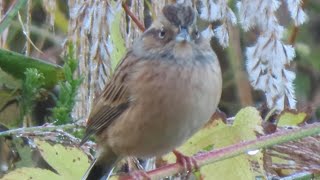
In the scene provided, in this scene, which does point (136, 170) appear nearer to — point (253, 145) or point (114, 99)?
point (114, 99)

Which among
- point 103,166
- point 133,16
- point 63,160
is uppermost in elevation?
point 133,16

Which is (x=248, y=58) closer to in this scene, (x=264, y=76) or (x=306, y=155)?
(x=264, y=76)

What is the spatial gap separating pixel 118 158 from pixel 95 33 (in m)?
0.65

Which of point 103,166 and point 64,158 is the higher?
point 64,158

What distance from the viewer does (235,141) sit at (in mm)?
2840

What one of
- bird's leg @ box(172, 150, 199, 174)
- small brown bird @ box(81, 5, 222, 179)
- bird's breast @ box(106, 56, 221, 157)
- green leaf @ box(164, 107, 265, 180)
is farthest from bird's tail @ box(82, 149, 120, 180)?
green leaf @ box(164, 107, 265, 180)

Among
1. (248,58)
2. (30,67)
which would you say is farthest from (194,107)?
(30,67)

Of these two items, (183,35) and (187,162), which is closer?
(187,162)

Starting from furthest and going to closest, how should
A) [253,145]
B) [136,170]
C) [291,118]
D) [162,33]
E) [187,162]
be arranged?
1. [162,33]
2. [136,170]
3. [291,118]
4. [187,162]
5. [253,145]

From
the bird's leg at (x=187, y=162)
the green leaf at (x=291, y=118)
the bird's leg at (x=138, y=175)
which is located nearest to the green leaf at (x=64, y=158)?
the bird's leg at (x=138, y=175)

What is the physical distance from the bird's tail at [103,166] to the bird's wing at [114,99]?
Answer: 10 cm

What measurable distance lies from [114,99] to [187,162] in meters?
0.59

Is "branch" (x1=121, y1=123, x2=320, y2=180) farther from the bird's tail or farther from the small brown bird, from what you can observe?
the bird's tail

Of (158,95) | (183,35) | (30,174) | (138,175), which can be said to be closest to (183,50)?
(183,35)
